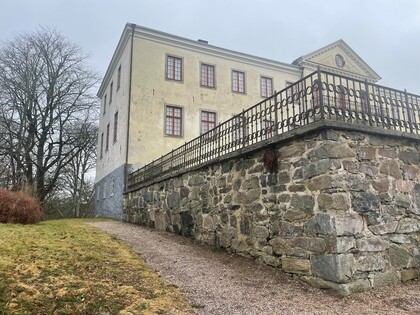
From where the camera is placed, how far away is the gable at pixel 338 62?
21781 millimetres

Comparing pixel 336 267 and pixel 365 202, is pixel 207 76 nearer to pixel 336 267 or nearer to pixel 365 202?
pixel 365 202

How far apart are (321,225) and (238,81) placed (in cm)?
1573

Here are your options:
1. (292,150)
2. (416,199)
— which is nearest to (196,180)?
(292,150)

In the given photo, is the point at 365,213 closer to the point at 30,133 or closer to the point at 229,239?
the point at 229,239

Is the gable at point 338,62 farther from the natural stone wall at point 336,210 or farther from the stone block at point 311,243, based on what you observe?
the stone block at point 311,243

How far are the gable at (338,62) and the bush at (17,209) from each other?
60.1 ft

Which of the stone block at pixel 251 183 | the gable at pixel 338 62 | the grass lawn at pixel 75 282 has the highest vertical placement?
the gable at pixel 338 62

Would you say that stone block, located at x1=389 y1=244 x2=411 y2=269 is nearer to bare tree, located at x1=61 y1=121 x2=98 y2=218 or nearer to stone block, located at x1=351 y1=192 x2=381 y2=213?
stone block, located at x1=351 y1=192 x2=381 y2=213

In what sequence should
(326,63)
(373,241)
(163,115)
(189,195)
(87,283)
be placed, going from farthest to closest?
(326,63) < (163,115) < (189,195) < (373,241) < (87,283)

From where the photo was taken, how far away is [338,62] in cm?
2283

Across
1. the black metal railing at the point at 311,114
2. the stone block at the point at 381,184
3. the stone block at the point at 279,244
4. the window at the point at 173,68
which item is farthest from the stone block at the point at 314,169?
the window at the point at 173,68

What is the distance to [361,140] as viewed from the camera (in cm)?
535

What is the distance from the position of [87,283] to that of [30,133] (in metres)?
18.4

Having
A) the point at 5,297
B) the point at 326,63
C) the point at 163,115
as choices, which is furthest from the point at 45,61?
the point at 5,297
